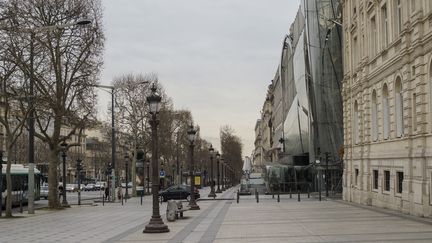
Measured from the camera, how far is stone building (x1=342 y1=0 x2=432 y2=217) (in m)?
23.9

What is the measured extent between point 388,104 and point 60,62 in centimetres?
2120

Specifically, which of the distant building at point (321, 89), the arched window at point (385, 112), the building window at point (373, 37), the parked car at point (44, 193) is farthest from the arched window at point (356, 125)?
the parked car at point (44, 193)

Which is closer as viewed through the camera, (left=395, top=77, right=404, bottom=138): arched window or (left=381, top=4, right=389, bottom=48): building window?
(left=395, top=77, right=404, bottom=138): arched window

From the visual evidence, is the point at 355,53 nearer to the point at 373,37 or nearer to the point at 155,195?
the point at 373,37

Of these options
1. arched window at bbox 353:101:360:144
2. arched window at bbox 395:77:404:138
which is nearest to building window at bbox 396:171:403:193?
arched window at bbox 395:77:404:138

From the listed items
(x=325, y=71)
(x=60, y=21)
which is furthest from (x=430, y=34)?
(x=325, y=71)

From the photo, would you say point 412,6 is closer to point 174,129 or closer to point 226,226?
point 226,226

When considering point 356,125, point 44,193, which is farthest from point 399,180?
point 44,193

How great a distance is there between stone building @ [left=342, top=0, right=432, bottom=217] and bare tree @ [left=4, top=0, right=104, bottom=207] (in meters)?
17.2

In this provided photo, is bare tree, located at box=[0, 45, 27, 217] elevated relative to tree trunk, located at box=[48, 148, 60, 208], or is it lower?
elevated

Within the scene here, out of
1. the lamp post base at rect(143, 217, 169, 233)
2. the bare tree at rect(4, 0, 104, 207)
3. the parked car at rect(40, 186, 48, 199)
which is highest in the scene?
the bare tree at rect(4, 0, 104, 207)

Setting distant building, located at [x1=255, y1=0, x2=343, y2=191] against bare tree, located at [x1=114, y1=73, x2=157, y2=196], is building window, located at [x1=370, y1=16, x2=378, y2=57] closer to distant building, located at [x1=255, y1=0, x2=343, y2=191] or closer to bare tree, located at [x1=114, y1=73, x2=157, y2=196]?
distant building, located at [x1=255, y1=0, x2=343, y2=191]

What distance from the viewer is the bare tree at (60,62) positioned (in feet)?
121

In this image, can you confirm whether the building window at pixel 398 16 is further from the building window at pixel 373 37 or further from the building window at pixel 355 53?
the building window at pixel 355 53
